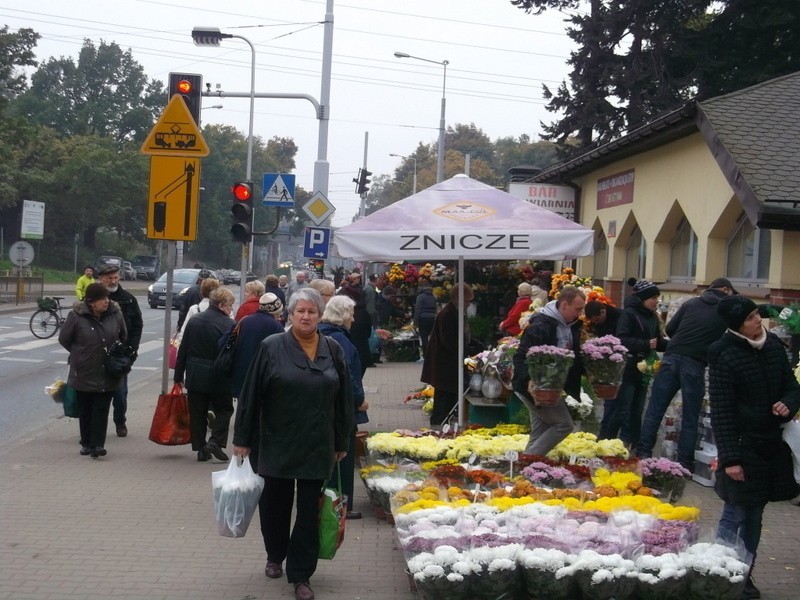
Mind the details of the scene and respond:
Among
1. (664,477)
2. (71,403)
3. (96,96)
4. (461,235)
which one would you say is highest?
(96,96)

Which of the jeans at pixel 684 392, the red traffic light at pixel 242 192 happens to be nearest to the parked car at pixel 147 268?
the red traffic light at pixel 242 192

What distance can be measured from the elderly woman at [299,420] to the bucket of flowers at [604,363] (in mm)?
3586

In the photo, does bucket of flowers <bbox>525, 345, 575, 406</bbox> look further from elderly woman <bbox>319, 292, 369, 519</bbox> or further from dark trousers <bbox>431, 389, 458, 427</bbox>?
dark trousers <bbox>431, 389, 458, 427</bbox>

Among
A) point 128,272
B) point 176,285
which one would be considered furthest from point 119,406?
point 128,272

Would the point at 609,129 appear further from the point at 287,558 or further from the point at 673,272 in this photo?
the point at 287,558

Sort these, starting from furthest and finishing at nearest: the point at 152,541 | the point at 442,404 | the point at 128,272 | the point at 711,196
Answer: the point at 128,272
the point at 711,196
the point at 442,404
the point at 152,541

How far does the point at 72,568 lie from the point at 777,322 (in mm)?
6846

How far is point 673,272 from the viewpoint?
1585cm

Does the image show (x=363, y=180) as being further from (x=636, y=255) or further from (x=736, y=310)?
(x=736, y=310)

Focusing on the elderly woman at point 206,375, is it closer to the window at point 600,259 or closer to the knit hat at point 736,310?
the knit hat at point 736,310

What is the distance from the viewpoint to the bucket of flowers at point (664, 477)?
7406 millimetres

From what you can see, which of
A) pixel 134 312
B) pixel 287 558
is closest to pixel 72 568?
pixel 287 558

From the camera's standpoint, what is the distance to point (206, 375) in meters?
10.1

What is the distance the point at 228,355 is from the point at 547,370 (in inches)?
127
